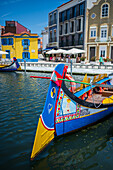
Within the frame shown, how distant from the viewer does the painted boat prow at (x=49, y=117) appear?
4760mm

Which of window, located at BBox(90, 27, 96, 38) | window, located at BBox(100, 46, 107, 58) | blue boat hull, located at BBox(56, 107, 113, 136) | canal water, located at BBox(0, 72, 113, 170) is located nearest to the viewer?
canal water, located at BBox(0, 72, 113, 170)

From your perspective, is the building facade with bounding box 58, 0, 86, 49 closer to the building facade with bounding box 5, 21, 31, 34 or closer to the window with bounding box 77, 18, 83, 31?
the window with bounding box 77, 18, 83, 31

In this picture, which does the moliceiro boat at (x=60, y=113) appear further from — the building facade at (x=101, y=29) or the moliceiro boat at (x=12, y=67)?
the building facade at (x=101, y=29)

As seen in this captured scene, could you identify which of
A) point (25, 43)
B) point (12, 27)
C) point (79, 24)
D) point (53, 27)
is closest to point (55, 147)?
point (79, 24)

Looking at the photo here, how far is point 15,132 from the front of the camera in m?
6.29

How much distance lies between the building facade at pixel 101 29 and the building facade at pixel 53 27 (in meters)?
10.9

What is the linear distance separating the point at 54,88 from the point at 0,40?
37.4 metres

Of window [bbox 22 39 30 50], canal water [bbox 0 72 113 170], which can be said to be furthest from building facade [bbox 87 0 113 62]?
canal water [bbox 0 72 113 170]

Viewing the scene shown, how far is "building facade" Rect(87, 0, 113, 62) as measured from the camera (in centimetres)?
3059


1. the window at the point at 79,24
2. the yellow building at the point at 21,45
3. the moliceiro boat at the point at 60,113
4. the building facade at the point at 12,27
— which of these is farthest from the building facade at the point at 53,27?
the moliceiro boat at the point at 60,113

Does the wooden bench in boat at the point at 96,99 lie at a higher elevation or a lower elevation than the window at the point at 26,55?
lower

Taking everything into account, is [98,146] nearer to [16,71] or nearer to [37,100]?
[37,100]

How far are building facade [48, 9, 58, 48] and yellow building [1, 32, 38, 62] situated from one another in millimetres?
6101

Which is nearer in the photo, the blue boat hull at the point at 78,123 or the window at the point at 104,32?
the blue boat hull at the point at 78,123
